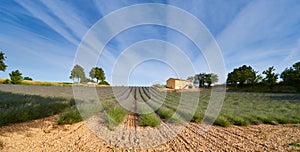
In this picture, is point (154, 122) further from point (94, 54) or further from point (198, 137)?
point (94, 54)

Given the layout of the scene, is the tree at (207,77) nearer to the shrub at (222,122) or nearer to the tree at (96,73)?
the shrub at (222,122)

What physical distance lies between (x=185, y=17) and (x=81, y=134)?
648 cm

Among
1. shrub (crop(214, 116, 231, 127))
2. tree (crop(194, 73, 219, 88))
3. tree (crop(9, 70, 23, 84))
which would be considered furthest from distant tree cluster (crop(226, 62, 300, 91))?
tree (crop(9, 70, 23, 84))

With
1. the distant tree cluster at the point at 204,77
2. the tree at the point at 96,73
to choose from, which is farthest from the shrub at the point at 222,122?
the tree at the point at 96,73

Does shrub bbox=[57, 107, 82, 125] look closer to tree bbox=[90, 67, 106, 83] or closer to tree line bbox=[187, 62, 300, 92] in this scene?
tree bbox=[90, 67, 106, 83]

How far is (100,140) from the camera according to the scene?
4.45 m

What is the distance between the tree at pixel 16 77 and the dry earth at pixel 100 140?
46115 mm

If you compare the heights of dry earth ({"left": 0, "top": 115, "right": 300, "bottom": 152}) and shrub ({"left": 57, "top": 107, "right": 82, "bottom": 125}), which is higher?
shrub ({"left": 57, "top": 107, "right": 82, "bottom": 125})

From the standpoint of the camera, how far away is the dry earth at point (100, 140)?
3900 millimetres

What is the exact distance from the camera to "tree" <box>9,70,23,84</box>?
3902 centimetres

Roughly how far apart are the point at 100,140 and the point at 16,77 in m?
51.7

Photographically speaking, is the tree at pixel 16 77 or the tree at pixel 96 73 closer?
the tree at pixel 96 73

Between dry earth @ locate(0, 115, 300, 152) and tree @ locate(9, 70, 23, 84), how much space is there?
151ft

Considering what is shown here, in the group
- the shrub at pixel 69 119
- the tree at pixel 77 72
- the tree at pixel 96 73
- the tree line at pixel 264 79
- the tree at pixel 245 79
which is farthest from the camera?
the tree at pixel 245 79
